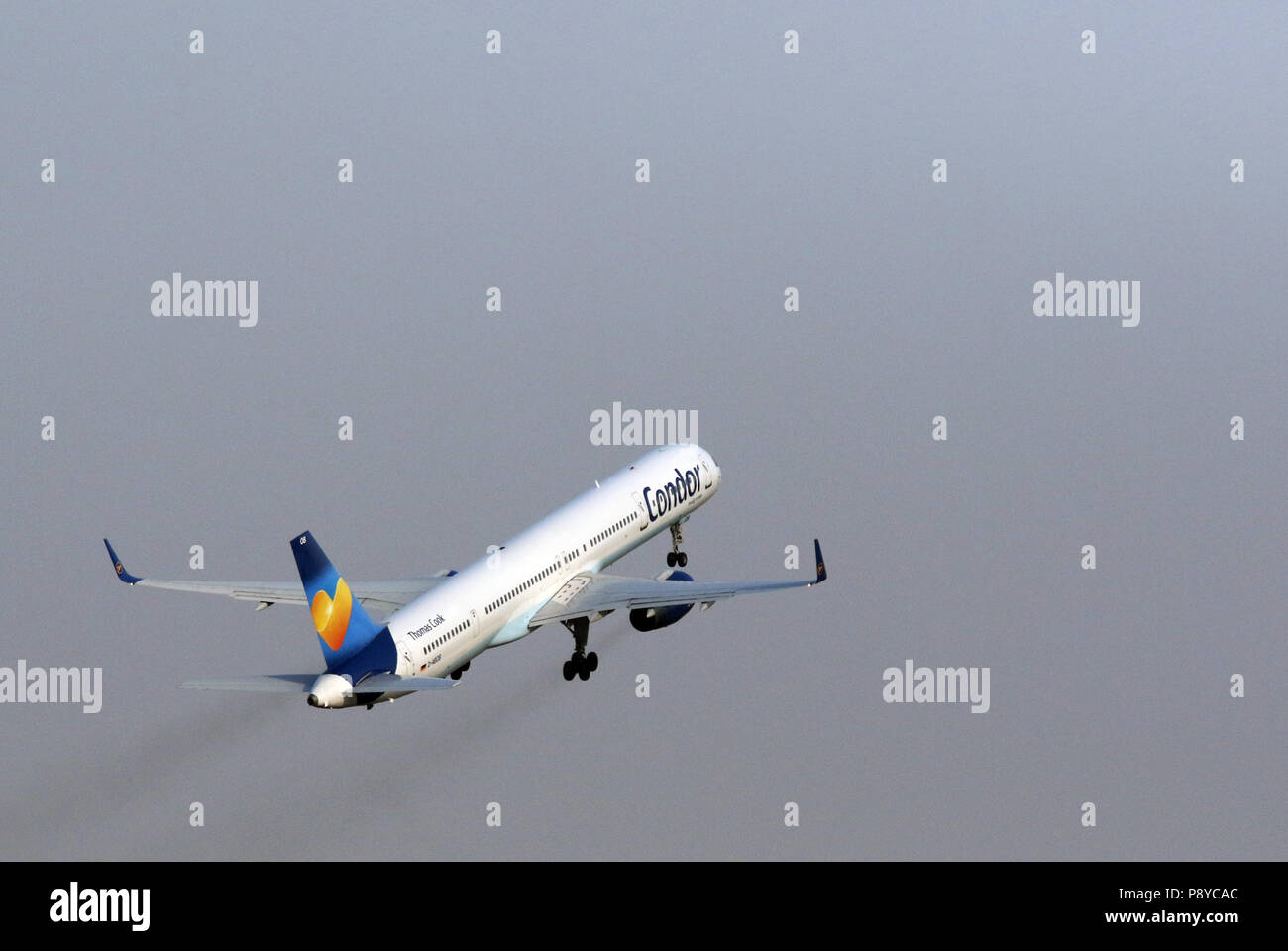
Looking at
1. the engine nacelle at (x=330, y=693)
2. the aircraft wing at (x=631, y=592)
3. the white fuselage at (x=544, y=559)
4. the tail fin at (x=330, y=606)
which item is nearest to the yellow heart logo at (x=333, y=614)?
the tail fin at (x=330, y=606)

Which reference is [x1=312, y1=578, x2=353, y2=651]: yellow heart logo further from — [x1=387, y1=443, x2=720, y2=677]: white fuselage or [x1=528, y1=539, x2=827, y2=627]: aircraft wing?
[x1=528, y1=539, x2=827, y2=627]: aircraft wing

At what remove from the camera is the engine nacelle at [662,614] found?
91312 millimetres

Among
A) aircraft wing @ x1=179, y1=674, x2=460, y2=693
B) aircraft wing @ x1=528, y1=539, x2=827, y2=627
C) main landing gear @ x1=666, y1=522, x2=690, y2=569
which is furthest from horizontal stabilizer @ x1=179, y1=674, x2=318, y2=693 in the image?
main landing gear @ x1=666, y1=522, x2=690, y2=569

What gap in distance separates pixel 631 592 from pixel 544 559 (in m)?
3.32

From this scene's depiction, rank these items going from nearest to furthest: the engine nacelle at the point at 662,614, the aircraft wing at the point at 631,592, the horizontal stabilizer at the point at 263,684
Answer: the horizontal stabilizer at the point at 263,684 < the aircraft wing at the point at 631,592 < the engine nacelle at the point at 662,614

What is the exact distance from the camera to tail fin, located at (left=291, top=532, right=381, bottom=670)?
7650 cm

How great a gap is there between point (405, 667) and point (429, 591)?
387cm

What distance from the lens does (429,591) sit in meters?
82.3

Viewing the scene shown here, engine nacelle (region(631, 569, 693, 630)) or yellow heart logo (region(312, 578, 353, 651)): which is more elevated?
engine nacelle (region(631, 569, 693, 630))

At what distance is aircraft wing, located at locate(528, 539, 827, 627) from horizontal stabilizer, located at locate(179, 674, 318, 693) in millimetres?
11857

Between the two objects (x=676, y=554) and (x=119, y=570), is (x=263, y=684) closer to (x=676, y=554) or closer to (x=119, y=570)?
(x=119, y=570)

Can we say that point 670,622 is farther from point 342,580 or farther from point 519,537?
point 342,580

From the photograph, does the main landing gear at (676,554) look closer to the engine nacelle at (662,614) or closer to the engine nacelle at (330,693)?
the engine nacelle at (662,614)
